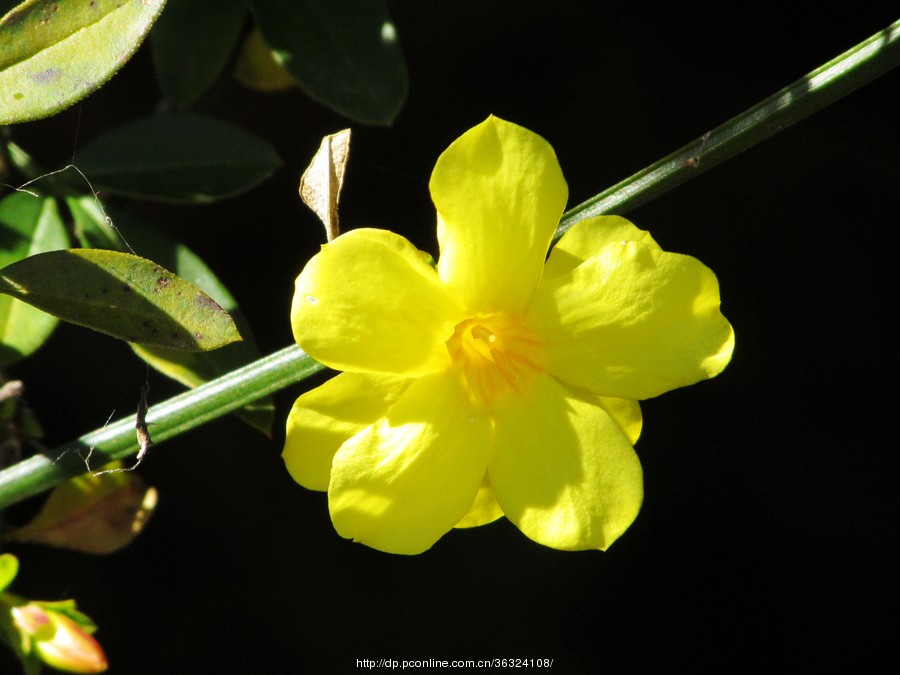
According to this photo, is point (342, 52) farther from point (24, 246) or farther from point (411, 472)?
point (411, 472)

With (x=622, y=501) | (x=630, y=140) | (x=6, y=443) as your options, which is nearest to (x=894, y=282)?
(x=630, y=140)

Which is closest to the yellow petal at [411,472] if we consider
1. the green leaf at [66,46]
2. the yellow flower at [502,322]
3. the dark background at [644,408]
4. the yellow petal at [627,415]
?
the yellow flower at [502,322]

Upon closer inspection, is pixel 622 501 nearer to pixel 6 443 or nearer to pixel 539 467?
pixel 539 467

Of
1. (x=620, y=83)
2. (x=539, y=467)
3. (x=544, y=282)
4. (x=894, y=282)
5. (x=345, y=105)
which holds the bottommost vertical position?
(x=539, y=467)

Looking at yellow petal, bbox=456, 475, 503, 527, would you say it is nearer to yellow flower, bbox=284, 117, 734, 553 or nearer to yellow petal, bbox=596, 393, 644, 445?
yellow flower, bbox=284, 117, 734, 553

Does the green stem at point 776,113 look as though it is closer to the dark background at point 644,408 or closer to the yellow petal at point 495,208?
the yellow petal at point 495,208

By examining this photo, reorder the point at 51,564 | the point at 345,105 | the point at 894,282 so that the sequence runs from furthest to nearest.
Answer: the point at 894,282 → the point at 51,564 → the point at 345,105

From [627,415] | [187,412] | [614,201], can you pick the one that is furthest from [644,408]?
[187,412]

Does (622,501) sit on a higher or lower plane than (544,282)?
lower

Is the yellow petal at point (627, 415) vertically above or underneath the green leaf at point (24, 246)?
underneath
